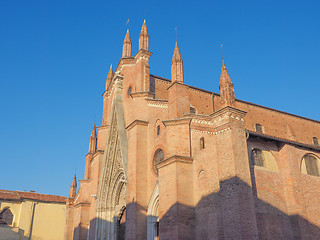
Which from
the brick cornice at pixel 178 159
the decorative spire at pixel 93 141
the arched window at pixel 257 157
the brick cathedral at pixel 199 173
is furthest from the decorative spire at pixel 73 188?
the arched window at pixel 257 157

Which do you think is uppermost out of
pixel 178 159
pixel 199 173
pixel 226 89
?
pixel 226 89

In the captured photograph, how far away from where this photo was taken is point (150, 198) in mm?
17875

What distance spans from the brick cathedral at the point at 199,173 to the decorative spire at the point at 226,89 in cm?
5

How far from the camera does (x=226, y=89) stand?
51.2 feet

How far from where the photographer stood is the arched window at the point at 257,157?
→ 635 inches

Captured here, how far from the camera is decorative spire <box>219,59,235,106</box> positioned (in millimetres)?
15365

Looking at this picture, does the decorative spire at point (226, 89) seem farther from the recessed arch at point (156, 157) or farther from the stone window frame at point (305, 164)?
the stone window frame at point (305, 164)

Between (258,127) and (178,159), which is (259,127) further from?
(178,159)

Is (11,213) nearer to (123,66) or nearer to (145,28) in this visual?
(123,66)

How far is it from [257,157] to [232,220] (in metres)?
4.29

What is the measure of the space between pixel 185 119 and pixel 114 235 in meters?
10.5

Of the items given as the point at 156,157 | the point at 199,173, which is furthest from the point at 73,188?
the point at 199,173

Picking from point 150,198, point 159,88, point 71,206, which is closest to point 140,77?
point 159,88

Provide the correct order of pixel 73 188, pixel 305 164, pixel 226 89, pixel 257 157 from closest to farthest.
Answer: pixel 226 89 → pixel 257 157 → pixel 305 164 → pixel 73 188
